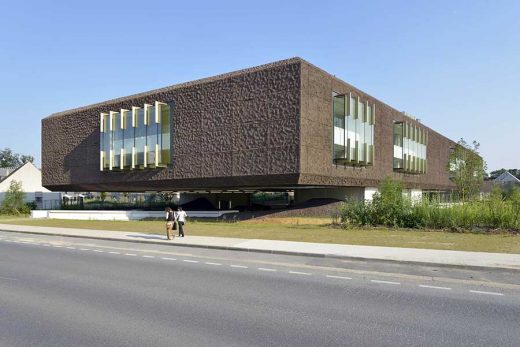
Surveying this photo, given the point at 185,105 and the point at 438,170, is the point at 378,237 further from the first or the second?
the point at 438,170

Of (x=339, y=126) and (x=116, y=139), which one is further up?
(x=339, y=126)

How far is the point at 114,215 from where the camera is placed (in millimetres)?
37406

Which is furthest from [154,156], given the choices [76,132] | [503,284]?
[503,284]

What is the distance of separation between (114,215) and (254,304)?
32.6 meters

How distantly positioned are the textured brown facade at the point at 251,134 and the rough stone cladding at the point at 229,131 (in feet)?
0.23

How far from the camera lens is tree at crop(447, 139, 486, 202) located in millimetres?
39688

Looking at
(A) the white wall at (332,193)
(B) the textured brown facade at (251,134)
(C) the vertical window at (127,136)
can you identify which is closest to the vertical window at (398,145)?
(B) the textured brown facade at (251,134)

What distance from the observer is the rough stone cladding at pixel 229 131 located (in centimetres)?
2834

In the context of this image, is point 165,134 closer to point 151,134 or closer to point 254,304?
point 151,134

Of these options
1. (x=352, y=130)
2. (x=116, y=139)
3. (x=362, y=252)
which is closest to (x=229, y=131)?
(x=352, y=130)

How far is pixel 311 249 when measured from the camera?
1434 cm

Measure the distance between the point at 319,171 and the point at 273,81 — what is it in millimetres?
7206

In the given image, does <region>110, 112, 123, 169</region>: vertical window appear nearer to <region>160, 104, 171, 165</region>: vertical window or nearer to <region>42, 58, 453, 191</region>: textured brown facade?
<region>42, 58, 453, 191</region>: textured brown facade

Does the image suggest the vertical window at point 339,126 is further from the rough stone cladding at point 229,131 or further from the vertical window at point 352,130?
the rough stone cladding at point 229,131
